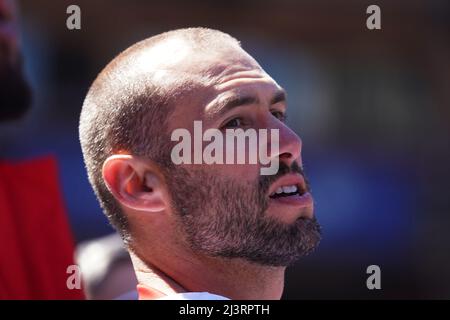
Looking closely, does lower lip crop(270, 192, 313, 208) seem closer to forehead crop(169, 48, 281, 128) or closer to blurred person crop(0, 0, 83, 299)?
forehead crop(169, 48, 281, 128)

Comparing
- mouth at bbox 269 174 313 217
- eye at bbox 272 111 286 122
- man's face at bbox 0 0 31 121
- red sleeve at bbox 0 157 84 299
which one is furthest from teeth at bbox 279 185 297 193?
man's face at bbox 0 0 31 121

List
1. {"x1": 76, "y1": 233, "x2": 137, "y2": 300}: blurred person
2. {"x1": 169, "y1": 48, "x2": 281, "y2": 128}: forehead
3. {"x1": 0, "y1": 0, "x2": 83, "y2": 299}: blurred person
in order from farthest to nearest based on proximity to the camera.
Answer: {"x1": 76, "y1": 233, "x2": 137, "y2": 300}: blurred person → {"x1": 0, "y1": 0, "x2": 83, "y2": 299}: blurred person → {"x1": 169, "y1": 48, "x2": 281, "y2": 128}: forehead

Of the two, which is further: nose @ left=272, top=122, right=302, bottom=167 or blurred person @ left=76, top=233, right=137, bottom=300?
blurred person @ left=76, top=233, right=137, bottom=300

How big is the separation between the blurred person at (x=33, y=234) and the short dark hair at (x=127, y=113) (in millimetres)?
296

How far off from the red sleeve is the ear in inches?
15.2

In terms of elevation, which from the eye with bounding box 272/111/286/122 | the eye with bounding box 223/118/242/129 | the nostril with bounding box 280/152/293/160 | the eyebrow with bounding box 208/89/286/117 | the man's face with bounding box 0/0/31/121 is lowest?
the nostril with bounding box 280/152/293/160

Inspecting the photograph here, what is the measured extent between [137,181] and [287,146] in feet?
Result: 0.83

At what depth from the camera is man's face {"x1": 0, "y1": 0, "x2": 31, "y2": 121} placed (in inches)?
65.9

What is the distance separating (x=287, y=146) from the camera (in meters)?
1.22

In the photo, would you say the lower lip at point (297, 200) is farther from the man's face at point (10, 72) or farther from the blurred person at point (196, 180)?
the man's face at point (10, 72)
